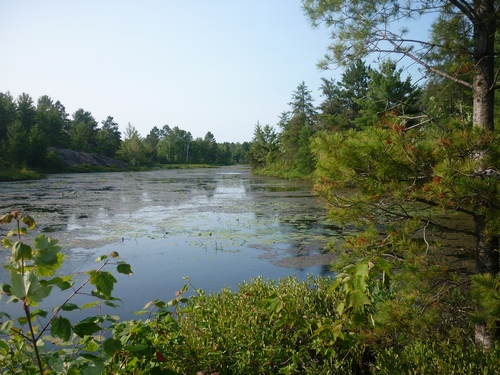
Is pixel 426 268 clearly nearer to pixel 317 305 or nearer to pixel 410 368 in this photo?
pixel 410 368

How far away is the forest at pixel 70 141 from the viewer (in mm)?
39781

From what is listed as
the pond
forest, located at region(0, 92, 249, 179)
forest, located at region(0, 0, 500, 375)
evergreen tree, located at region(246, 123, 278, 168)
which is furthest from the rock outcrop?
forest, located at region(0, 0, 500, 375)

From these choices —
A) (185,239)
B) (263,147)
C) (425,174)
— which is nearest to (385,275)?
(425,174)

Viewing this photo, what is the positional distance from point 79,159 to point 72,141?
31.6 ft

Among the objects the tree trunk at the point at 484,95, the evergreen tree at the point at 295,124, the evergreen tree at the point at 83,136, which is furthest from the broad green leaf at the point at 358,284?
the evergreen tree at the point at 83,136

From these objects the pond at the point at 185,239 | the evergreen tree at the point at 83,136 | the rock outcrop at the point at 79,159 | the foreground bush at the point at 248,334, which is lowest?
the pond at the point at 185,239

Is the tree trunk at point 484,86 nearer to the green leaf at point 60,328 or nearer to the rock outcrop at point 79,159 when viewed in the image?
the green leaf at point 60,328

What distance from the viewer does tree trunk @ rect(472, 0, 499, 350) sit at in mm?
2992

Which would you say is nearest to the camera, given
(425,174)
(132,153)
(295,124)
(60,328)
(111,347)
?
(60,328)

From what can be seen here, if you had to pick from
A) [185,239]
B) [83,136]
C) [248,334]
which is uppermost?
[83,136]

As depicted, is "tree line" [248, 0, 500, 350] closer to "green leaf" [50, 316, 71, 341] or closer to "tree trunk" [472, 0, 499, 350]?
"tree trunk" [472, 0, 499, 350]

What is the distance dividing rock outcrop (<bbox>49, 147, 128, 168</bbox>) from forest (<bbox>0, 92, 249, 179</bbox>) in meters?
2.16

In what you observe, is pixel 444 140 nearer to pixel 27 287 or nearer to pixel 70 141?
pixel 27 287

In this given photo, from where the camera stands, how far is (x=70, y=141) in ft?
198
